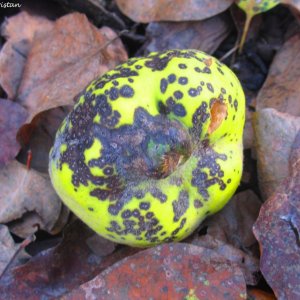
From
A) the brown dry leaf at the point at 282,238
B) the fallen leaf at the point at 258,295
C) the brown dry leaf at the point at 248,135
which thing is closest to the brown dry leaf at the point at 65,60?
the brown dry leaf at the point at 248,135

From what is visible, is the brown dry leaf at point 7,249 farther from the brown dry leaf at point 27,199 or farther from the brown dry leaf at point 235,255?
the brown dry leaf at point 235,255

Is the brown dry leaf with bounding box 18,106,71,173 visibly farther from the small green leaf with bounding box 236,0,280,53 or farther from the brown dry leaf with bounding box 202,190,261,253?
the small green leaf with bounding box 236,0,280,53

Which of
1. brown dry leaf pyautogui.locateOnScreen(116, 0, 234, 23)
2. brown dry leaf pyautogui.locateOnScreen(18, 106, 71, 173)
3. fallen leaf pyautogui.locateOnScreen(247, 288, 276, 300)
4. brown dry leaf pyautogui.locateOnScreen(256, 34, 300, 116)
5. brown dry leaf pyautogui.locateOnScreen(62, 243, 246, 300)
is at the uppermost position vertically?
brown dry leaf pyautogui.locateOnScreen(116, 0, 234, 23)

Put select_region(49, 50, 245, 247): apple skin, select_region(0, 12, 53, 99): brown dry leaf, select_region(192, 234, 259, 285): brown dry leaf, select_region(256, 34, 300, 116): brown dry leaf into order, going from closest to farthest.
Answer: select_region(49, 50, 245, 247): apple skin < select_region(192, 234, 259, 285): brown dry leaf < select_region(256, 34, 300, 116): brown dry leaf < select_region(0, 12, 53, 99): brown dry leaf

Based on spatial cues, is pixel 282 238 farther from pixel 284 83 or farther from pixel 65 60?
pixel 65 60

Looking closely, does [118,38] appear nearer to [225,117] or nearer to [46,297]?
[225,117]

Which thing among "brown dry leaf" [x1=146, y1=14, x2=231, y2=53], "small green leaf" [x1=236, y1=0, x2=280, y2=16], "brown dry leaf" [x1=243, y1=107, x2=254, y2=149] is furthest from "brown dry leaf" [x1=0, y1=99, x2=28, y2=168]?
"small green leaf" [x1=236, y1=0, x2=280, y2=16]
